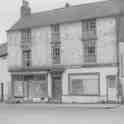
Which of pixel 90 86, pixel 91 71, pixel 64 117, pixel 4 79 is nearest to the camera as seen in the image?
pixel 64 117

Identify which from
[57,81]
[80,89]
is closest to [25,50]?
[57,81]

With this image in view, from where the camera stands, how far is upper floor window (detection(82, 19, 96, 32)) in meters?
39.8

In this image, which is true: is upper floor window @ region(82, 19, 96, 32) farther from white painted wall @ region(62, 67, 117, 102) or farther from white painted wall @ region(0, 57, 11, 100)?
white painted wall @ region(0, 57, 11, 100)

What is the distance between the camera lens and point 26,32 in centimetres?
4491

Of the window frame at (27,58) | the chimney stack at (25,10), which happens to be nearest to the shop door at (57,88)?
the window frame at (27,58)

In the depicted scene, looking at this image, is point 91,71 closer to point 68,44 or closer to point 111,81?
point 111,81

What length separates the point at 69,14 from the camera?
1699 inches

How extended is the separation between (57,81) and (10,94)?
23.9 feet

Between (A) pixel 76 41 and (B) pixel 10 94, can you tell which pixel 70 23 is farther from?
(B) pixel 10 94

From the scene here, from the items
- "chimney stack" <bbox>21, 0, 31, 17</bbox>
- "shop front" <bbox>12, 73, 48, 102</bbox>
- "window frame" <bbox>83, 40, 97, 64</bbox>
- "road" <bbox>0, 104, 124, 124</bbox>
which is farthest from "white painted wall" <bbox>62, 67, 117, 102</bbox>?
"road" <bbox>0, 104, 124, 124</bbox>

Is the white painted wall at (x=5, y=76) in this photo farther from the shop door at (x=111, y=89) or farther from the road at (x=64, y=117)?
the road at (x=64, y=117)

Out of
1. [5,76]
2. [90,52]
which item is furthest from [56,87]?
[5,76]

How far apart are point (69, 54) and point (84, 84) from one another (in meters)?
3.58

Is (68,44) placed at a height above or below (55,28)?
below
